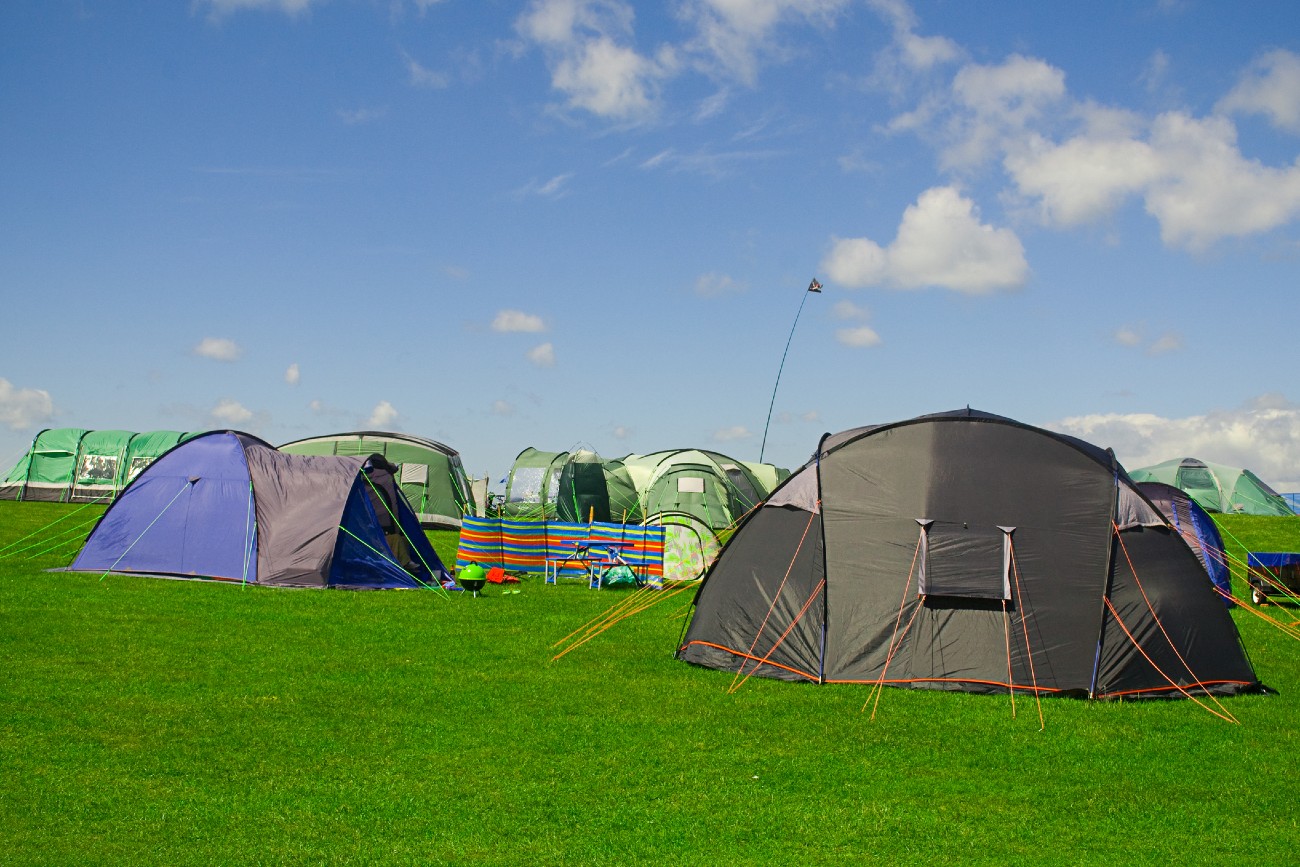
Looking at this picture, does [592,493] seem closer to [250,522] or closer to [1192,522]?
[250,522]

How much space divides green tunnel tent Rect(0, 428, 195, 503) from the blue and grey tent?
2389 cm

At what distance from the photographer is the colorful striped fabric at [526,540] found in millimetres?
21438

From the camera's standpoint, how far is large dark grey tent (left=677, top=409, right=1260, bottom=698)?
10875mm

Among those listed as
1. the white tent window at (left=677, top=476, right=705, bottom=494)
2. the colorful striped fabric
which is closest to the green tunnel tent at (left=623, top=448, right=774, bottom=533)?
the white tent window at (left=677, top=476, right=705, bottom=494)

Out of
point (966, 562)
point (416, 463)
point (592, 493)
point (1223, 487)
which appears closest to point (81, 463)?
point (416, 463)

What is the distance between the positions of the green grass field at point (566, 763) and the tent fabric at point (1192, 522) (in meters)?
6.84

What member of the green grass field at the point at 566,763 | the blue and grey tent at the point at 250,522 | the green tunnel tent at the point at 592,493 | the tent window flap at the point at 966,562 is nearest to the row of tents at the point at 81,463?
the green tunnel tent at the point at 592,493

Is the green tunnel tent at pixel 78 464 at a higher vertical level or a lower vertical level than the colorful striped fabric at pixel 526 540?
higher

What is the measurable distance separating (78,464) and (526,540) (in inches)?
1068

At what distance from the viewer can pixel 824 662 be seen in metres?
11.2

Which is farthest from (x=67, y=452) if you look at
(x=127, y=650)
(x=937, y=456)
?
(x=937, y=456)

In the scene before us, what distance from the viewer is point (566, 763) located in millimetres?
8203

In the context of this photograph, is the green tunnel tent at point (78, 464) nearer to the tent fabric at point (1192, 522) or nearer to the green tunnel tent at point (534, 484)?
the green tunnel tent at point (534, 484)

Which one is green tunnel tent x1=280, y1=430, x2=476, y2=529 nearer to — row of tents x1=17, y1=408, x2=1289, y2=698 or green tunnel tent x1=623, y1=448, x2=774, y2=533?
green tunnel tent x1=623, y1=448, x2=774, y2=533
